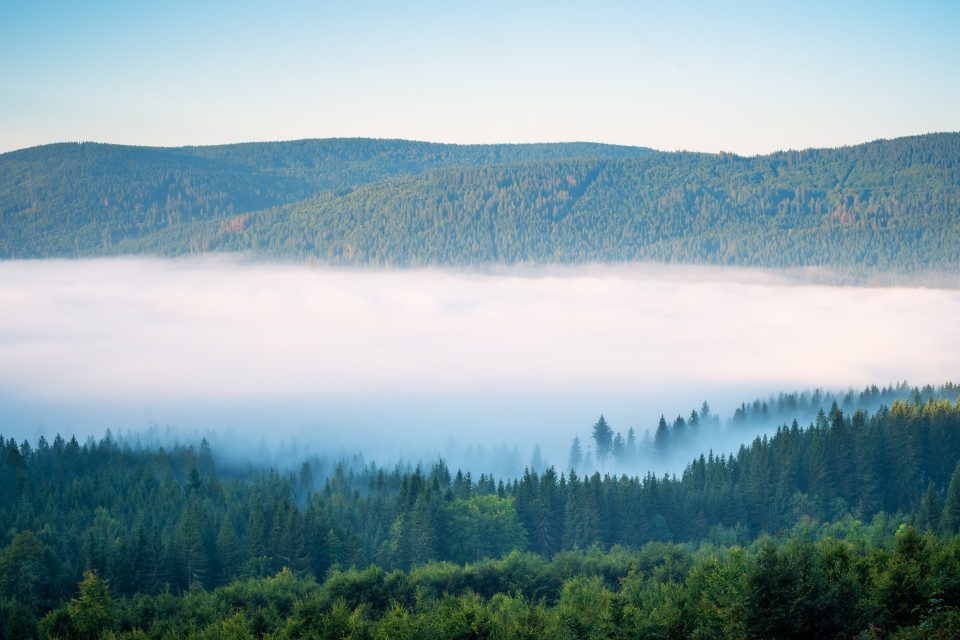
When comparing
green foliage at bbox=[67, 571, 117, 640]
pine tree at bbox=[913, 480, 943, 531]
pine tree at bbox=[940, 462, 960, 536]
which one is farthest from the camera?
pine tree at bbox=[913, 480, 943, 531]

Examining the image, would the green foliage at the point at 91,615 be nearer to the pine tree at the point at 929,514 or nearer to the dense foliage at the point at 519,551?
the dense foliage at the point at 519,551

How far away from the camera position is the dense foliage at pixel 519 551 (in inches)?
1996

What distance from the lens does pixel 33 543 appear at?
3477 inches

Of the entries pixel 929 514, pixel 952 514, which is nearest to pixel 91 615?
pixel 952 514

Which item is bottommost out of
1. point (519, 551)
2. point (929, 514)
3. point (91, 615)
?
point (519, 551)

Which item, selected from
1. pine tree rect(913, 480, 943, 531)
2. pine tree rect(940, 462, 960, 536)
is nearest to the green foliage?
pine tree rect(940, 462, 960, 536)

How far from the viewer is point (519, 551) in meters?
99.6

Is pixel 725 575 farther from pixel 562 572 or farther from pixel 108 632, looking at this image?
pixel 108 632

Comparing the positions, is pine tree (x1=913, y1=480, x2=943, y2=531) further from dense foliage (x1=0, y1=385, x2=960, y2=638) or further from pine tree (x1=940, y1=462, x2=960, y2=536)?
pine tree (x1=940, y1=462, x2=960, y2=536)

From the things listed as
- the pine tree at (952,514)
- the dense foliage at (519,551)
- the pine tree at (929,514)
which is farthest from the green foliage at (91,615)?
the pine tree at (929,514)

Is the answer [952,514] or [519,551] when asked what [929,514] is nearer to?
[952,514]

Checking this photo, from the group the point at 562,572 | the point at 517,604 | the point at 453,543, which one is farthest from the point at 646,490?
the point at 517,604

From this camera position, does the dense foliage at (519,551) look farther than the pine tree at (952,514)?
No

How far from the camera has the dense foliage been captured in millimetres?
50688
